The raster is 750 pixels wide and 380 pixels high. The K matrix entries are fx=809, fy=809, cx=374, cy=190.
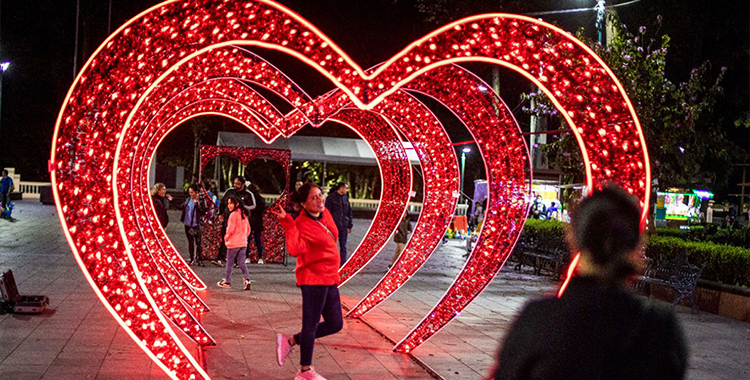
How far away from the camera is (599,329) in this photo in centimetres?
223

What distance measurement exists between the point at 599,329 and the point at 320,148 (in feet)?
117

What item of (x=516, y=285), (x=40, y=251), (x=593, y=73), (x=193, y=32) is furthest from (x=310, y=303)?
(x=40, y=251)

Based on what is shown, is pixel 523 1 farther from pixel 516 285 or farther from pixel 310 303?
pixel 310 303

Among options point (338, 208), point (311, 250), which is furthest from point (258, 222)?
point (311, 250)

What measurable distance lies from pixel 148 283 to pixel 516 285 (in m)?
8.48

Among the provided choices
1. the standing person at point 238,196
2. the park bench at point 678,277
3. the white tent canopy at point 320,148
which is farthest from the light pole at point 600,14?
the white tent canopy at point 320,148

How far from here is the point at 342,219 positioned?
48.5 feet

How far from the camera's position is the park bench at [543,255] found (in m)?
16.9

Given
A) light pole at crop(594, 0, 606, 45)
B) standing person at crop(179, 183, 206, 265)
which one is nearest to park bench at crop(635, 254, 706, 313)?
standing person at crop(179, 183, 206, 265)

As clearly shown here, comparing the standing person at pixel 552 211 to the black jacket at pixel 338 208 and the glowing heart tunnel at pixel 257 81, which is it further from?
the glowing heart tunnel at pixel 257 81

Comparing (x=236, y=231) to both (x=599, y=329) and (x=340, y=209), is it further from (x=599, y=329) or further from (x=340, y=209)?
(x=599, y=329)

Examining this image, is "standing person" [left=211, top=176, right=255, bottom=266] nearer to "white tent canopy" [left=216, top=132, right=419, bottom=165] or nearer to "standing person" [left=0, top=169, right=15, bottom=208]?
"standing person" [left=0, top=169, right=15, bottom=208]

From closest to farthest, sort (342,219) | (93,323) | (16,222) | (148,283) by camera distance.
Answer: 1. (148,283)
2. (93,323)
3. (342,219)
4. (16,222)

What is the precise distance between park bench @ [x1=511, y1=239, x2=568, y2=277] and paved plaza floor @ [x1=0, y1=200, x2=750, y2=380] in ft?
6.59
